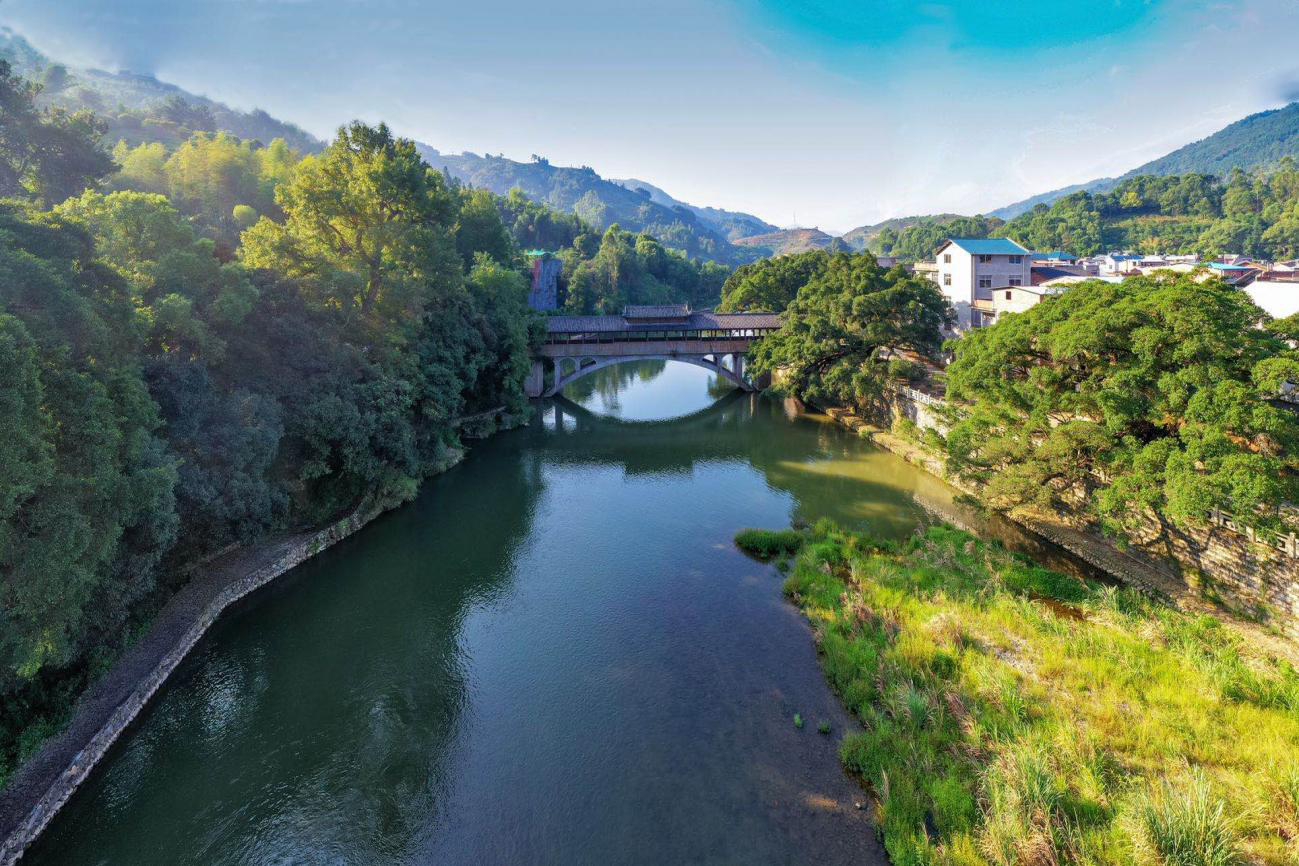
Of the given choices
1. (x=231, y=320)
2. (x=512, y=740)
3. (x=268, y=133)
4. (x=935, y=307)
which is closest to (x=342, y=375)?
(x=231, y=320)

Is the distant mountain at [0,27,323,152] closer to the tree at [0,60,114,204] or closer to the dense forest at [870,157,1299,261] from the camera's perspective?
the tree at [0,60,114,204]

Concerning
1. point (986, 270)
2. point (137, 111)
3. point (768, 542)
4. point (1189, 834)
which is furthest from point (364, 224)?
point (137, 111)

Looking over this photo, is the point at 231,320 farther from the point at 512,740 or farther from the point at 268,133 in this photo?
the point at 268,133

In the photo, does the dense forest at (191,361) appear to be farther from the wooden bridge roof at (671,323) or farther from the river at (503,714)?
the wooden bridge roof at (671,323)

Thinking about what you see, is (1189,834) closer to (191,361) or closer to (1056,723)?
(1056,723)

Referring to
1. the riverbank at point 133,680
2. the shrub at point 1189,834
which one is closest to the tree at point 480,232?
the riverbank at point 133,680

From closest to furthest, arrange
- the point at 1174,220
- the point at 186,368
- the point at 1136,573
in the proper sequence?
the point at 186,368 < the point at 1136,573 < the point at 1174,220
